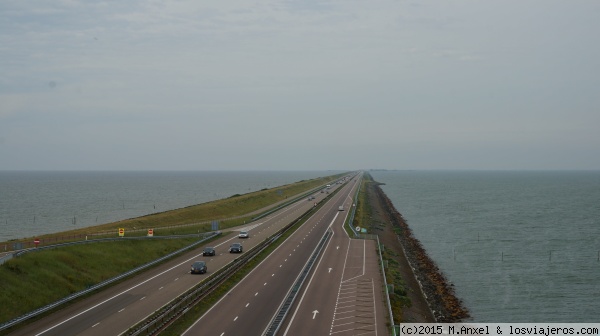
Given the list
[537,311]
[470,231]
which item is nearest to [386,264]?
[537,311]

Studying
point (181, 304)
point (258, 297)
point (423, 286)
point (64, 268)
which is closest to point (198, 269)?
point (258, 297)

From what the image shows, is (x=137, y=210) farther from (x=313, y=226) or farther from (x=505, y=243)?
(x=505, y=243)

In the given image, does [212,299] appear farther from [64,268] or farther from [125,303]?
[64,268]

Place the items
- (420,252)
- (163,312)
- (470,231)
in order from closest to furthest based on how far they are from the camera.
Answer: (163,312)
(420,252)
(470,231)

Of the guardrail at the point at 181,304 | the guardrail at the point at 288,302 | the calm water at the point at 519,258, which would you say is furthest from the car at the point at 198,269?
the calm water at the point at 519,258

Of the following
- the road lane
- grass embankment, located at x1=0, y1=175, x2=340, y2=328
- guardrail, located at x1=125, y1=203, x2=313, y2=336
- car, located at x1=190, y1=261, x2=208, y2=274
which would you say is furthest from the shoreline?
grass embankment, located at x1=0, y1=175, x2=340, y2=328

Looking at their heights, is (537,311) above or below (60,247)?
below

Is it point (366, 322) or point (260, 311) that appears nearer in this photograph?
point (366, 322)
